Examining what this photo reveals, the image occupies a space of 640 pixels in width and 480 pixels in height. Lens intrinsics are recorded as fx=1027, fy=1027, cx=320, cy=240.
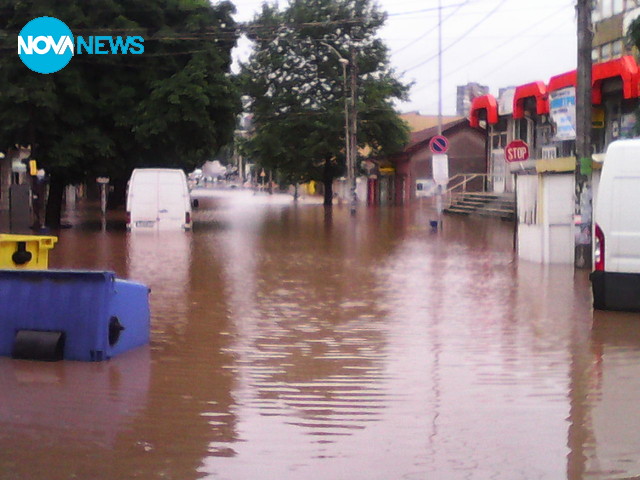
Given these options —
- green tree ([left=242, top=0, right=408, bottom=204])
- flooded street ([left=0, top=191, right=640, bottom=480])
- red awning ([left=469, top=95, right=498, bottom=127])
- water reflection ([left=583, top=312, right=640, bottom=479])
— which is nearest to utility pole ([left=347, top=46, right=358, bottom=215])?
red awning ([left=469, top=95, right=498, bottom=127])

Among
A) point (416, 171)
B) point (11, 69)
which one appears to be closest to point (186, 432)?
point (11, 69)

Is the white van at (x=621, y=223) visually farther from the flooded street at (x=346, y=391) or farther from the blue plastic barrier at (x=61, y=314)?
the blue plastic barrier at (x=61, y=314)

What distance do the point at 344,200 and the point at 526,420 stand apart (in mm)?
79680

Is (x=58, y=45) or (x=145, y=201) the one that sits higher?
(x=58, y=45)

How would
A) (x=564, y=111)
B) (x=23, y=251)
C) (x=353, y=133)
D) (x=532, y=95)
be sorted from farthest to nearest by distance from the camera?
(x=353, y=133) < (x=532, y=95) < (x=564, y=111) < (x=23, y=251)

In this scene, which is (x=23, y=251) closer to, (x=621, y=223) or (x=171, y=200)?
(x=621, y=223)

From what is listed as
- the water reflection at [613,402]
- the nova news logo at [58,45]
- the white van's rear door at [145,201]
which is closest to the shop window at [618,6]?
the nova news logo at [58,45]

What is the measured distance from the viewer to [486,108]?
5397 cm

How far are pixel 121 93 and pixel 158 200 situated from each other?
23.3ft

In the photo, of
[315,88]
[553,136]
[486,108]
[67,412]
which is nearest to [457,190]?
[486,108]

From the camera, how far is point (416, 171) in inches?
2717

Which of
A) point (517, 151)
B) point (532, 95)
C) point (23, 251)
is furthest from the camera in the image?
point (532, 95)

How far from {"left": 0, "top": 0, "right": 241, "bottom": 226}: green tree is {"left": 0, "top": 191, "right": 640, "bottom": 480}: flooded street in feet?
63.6

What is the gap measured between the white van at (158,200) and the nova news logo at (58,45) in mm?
6928
